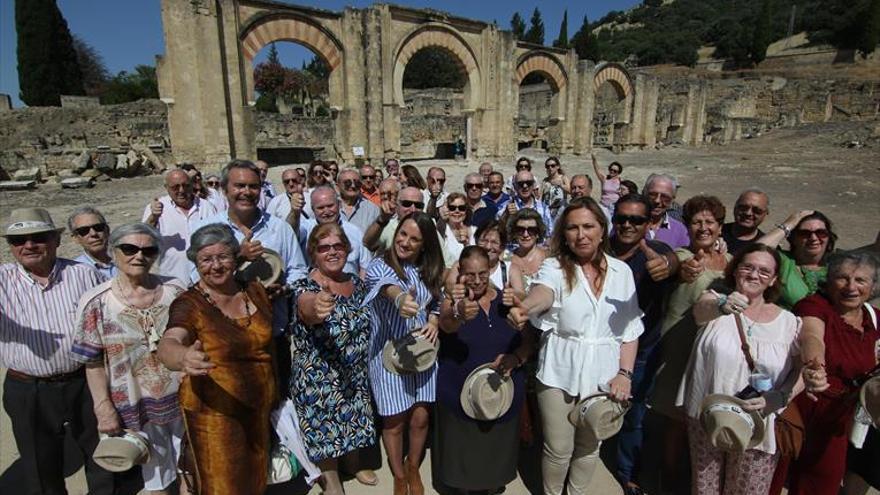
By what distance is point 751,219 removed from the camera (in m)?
3.29

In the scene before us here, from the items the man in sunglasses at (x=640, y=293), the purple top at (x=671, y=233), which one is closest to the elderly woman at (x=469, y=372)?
the man in sunglasses at (x=640, y=293)

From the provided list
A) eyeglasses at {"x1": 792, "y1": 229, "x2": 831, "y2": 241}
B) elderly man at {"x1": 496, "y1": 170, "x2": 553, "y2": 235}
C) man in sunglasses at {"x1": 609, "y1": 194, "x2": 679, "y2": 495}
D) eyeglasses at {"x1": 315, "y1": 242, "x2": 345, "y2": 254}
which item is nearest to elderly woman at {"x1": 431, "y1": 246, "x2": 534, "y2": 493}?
eyeglasses at {"x1": 315, "y1": 242, "x2": 345, "y2": 254}

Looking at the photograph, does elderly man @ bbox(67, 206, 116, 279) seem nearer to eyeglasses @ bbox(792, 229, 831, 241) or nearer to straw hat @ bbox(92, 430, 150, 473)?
straw hat @ bbox(92, 430, 150, 473)

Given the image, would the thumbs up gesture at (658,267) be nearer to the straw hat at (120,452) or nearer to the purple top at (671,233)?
the purple top at (671,233)

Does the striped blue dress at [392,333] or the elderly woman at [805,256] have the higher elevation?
the elderly woman at [805,256]

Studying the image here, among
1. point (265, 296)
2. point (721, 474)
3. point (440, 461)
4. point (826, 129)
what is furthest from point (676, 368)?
point (826, 129)

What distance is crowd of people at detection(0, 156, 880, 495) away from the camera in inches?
87.0

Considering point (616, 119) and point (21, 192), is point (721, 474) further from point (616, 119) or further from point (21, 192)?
point (616, 119)

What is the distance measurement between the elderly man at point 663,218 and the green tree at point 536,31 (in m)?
56.1

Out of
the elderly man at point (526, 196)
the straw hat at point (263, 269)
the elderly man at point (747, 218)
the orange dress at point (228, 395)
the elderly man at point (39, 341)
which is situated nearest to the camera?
the orange dress at point (228, 395)

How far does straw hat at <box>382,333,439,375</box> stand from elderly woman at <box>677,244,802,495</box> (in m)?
1.41

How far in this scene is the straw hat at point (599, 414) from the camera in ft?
7.50

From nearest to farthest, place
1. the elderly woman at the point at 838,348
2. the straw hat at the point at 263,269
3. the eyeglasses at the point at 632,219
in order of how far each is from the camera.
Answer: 1. the elderly woman at the point at 838,348
2. the straw hat at the point at 263,269
3. the eyeglasses at the point at 632,219

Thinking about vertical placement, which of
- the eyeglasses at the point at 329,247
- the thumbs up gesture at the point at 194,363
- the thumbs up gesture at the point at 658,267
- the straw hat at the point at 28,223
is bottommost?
the thumbs up gesture at the point at 194,363
